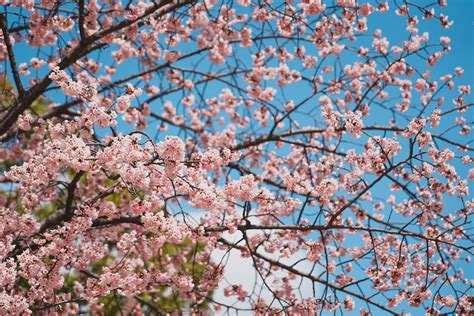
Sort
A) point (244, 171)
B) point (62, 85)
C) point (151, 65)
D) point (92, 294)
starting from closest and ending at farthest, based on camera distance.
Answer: point (62, 85) < point (92, 294) < point (244, 171) < point (151, 65)

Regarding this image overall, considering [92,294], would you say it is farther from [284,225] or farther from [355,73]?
[355,73]

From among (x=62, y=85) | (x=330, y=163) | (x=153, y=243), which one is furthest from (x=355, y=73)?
(x=62, y=85)

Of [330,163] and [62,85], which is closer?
[62,85]

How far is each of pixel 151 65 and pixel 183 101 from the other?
2.62 feet

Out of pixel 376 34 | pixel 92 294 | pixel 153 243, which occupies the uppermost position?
pixel 376 34

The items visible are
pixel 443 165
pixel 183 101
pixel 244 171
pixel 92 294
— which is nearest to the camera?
pixel 92 294

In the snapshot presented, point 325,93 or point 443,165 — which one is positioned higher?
point 325,93

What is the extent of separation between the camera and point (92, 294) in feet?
13.7

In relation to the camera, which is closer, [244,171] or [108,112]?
[108,112]

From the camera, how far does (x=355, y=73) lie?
22.5 feet

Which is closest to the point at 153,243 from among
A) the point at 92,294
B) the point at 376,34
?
the point at 92,294

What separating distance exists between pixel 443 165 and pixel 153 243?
2593mm

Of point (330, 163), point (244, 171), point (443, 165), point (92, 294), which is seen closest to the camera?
point (92, 294)

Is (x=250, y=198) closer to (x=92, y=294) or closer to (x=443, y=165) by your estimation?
(x=92, y=294)
